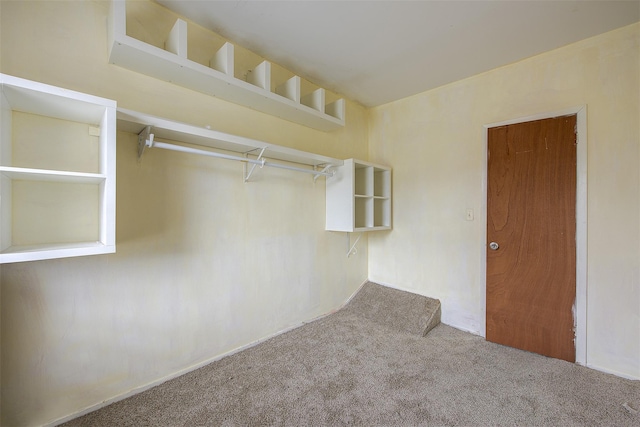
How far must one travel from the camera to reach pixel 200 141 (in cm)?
173

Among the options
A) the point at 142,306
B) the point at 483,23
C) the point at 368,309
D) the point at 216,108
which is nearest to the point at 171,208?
the point at 142,306

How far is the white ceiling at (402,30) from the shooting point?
1632mm

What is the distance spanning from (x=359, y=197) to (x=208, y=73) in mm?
1792

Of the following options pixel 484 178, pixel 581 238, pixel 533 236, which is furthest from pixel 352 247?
pixel 581 238

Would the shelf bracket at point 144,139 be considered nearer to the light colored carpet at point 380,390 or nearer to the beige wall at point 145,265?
the beige wall at point 145,265

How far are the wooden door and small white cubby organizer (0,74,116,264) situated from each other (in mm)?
2735

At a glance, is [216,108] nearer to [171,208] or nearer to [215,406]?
[171,208]

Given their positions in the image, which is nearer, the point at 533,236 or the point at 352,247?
the point at 533,236

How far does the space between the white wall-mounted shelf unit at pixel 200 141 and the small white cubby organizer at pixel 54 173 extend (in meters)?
0.15

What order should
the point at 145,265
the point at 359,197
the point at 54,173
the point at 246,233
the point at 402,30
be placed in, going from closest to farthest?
the point at 54,173, the point at 145,265, the point at 402,30, the point at 246,233, the point at 359,197

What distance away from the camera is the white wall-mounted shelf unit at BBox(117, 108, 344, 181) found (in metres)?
1.38

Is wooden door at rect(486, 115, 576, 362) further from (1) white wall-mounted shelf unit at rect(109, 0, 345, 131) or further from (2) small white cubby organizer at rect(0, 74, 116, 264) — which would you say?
(2) small white cubby organizer at rect(0, 74, 116, 264)

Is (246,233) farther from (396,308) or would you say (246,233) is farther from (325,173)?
(396,308)

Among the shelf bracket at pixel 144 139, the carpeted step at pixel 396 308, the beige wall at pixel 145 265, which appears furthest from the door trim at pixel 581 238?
the shelf bracket at pixel 144 139
